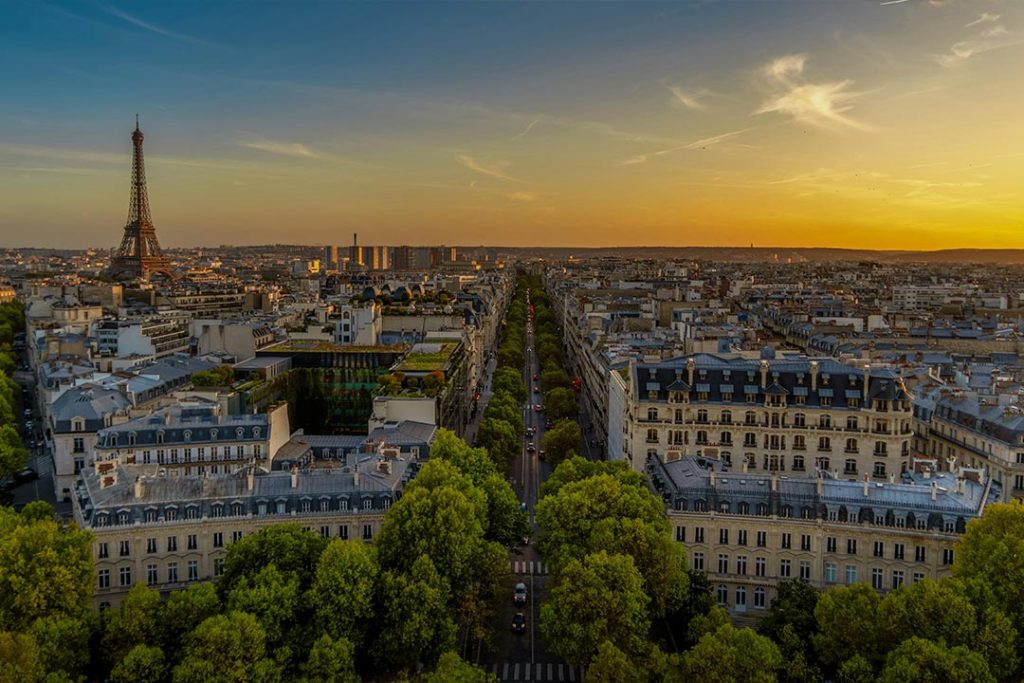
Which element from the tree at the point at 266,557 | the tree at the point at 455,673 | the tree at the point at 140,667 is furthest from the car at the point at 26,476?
the tree at the point at 455,673

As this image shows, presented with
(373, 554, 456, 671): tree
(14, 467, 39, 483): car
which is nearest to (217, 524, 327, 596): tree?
(373, 554, 456, 671): tree

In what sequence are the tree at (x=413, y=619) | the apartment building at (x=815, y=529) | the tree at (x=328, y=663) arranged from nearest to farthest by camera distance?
the tree at (x=328, y=663)
the tree at (x=413, y=619)
the apartment building at (x=815, y=529)

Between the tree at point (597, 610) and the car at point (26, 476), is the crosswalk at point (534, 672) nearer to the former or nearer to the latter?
the tree at point (597, 610)

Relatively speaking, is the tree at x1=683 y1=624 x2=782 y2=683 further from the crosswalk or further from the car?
the car

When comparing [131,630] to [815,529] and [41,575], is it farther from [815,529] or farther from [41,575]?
[815,529]

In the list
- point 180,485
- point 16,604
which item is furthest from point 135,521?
point 16,604

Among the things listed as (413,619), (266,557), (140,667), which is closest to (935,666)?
(413,619)
